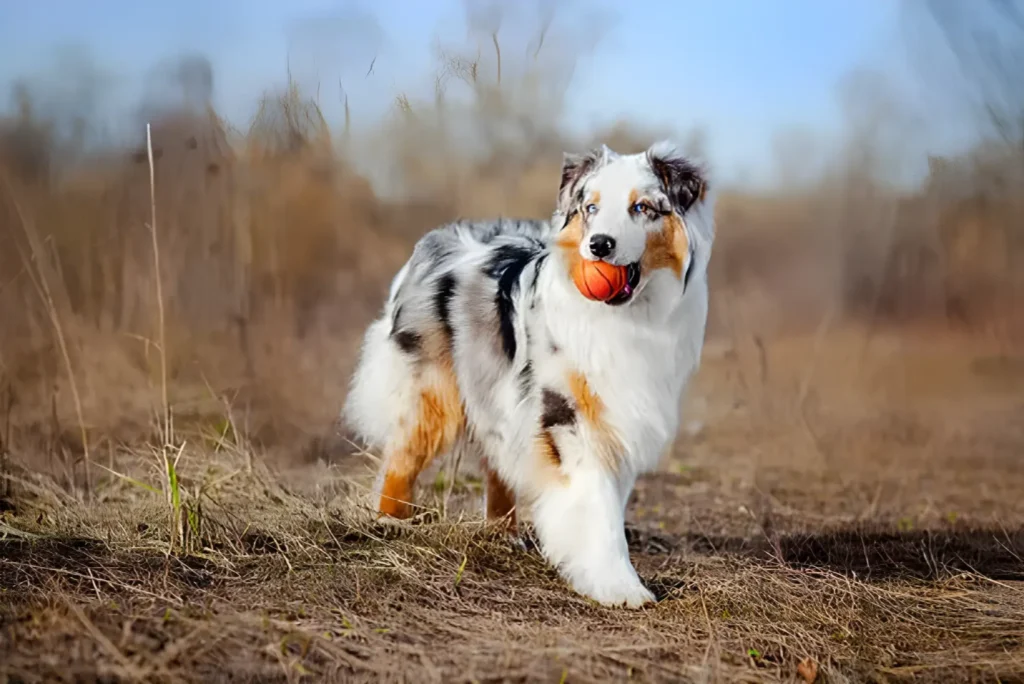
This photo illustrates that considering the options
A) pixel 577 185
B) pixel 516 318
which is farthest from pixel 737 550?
pixel 577 185

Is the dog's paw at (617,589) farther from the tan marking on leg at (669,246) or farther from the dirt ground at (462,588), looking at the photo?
the tan marking on leg at (669,246)

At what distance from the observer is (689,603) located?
3.79 m

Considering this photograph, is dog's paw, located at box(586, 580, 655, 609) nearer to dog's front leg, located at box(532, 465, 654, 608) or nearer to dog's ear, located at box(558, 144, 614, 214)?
dog's front leg, located at box(532, 465, 654, 608)

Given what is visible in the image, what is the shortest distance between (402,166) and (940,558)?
4.27 meters

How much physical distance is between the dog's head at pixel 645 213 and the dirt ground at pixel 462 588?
131 centimetres

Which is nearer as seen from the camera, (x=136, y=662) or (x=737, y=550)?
(x=136, y=662)

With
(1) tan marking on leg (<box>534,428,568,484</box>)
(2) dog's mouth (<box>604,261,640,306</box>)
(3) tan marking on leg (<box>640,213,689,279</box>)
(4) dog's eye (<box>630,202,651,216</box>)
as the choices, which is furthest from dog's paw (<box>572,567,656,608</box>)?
(4) dog's eye (<box>630,202,651,216</box>)

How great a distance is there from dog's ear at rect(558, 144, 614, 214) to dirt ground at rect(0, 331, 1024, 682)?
1.57 meters

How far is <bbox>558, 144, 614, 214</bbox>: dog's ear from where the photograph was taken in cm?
399

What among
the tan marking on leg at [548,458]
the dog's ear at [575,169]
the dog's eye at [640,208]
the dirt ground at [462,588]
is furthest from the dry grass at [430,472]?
the dog's eye at [640,208]

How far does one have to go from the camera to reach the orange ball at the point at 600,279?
3746 mm

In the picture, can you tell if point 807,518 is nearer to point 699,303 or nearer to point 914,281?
point 699,303

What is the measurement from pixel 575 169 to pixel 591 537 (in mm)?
1527

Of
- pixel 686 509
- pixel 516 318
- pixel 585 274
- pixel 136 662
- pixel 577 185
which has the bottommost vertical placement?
pixel 686 509
